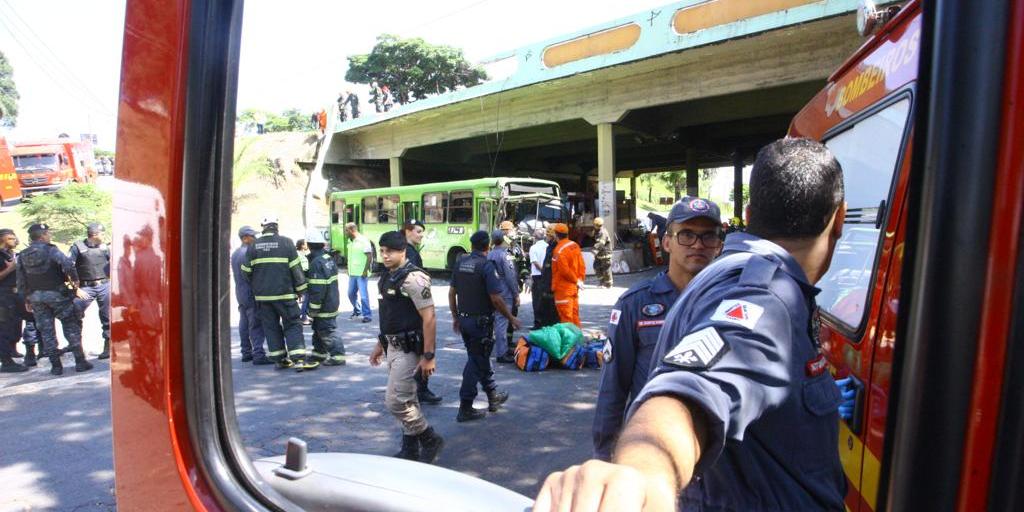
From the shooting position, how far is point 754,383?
83 cm

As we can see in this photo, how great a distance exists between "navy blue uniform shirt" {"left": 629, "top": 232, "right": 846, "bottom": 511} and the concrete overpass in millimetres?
6059

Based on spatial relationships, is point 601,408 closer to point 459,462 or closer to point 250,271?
point 459,462

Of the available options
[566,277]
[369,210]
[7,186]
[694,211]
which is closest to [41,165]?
[7,186]

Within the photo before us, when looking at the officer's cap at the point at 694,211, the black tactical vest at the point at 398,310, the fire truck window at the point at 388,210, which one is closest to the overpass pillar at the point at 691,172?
the fire truck window at the point at 388,210

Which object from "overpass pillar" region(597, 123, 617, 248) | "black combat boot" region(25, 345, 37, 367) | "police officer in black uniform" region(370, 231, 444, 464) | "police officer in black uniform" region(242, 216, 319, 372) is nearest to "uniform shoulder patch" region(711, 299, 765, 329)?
"police officer in black uniform" region(370, 231, 444, 464)

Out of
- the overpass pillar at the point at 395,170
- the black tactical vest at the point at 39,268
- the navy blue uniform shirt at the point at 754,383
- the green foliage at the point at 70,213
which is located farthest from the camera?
the overpass pillar at the point at 395,170

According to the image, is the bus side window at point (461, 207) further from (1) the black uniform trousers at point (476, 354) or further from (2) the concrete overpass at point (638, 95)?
(1) the black uniform trousers at point (476, 354)

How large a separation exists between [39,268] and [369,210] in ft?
35.2

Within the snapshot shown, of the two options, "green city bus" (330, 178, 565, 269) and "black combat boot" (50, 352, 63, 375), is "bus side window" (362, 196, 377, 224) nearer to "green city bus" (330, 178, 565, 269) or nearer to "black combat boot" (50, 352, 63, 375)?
"green city bus" (330, 178, 565, 269)

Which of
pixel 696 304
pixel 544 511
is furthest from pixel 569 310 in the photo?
pixel 544 511

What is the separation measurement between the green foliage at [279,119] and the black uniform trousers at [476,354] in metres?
3.28

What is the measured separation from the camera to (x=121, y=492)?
4.00ft

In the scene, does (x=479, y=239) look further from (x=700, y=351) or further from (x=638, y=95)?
(x=638, y=95)

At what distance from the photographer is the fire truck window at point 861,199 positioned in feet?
5.71
